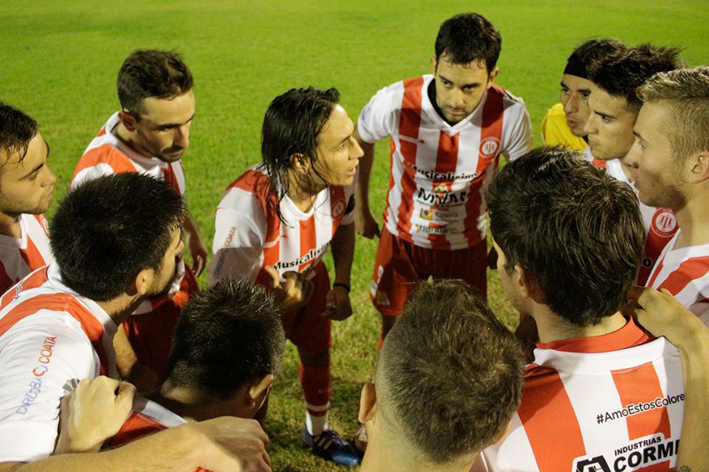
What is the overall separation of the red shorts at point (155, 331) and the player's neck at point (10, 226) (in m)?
0.59

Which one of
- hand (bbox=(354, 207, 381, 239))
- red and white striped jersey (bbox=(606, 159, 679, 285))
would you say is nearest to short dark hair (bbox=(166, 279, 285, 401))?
red and white striped jersey (bbox=(606, 159, 679, 285))

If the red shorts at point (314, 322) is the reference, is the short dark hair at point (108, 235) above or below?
above

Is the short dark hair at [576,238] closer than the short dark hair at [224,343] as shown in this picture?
Yes

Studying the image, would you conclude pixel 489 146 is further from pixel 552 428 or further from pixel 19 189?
pixel 19 189

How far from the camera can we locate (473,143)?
3146mm

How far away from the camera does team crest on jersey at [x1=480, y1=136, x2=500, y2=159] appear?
10.3 feet

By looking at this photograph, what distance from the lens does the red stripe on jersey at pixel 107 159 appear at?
2.78m

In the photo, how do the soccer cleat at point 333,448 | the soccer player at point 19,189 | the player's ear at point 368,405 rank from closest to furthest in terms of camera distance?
the player's ear at point 368,405 < the soccer player at point 19,189 < the soccer cleat at point 333,448

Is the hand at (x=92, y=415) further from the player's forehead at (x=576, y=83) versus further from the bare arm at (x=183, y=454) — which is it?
the player's forehead at (x=576, y=83)

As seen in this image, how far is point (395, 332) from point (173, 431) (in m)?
0.56

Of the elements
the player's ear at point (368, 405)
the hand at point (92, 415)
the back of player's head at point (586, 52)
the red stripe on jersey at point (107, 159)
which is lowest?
the hand at point (92, 415)

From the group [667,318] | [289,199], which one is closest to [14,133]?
[289,199]

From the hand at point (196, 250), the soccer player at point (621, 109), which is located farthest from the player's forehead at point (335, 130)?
the hand at point (196, 250)

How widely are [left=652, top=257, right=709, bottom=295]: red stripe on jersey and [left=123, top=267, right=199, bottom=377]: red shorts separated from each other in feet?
6.40
